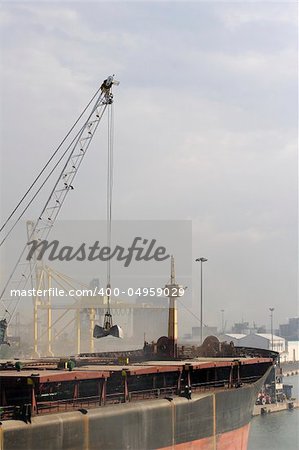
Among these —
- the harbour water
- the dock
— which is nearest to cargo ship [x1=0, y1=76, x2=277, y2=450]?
the harbour water

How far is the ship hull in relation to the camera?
2183cm

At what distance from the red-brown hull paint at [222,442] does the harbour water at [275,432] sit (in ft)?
41.9

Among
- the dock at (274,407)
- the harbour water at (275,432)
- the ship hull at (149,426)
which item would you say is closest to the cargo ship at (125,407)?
the ship hull at (149,426)

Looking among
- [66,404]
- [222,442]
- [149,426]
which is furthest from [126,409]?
[222,442]

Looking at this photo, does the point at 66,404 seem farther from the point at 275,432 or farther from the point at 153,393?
the point at 275,432

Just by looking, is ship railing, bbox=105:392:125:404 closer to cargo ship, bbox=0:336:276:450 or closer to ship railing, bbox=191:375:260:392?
cargo ship, bbox=0:336:276:450

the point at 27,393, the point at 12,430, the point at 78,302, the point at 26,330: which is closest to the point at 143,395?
the point at 27,393

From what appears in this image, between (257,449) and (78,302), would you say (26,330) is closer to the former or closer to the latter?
(78,302)

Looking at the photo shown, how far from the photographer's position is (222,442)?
32969 millimetres

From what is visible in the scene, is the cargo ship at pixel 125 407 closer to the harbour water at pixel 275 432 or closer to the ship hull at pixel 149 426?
the ship hull at pixel 149 426

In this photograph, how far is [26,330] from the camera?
133 m

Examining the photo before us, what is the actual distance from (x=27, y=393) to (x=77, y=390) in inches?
87.2

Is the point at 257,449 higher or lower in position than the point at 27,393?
lower

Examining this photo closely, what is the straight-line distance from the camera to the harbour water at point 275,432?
1940 inches
